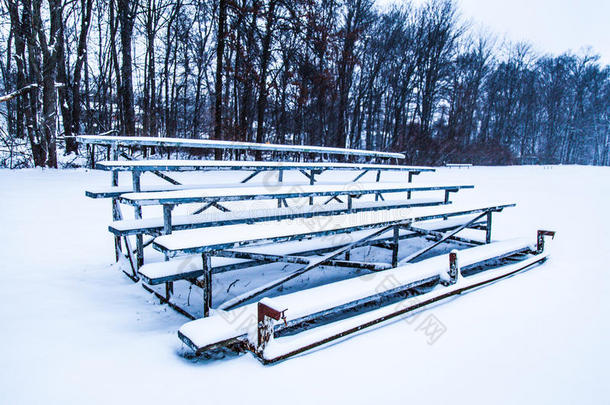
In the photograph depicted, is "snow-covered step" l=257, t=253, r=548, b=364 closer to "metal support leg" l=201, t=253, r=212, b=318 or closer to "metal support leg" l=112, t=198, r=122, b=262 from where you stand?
"metal support leg" l=201, t=253, r=212, b=318

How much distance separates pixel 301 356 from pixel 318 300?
407 mm

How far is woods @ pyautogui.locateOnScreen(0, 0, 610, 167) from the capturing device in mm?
11336

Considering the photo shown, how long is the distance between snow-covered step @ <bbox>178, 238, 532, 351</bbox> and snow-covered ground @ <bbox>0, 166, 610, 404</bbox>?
181 millimetres

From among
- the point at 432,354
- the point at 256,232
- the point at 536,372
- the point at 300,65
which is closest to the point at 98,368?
the point at 256,232

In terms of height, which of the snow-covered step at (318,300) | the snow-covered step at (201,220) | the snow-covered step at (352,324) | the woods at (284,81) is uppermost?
the woods at (284,81)

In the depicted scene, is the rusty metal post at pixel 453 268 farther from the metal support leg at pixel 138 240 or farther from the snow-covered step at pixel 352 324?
the metal support leg at pixel 138 240

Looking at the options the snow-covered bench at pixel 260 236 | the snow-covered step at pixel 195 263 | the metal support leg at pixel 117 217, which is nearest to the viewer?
the snow-covered bench at pixel 260 236

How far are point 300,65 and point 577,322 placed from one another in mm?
11248

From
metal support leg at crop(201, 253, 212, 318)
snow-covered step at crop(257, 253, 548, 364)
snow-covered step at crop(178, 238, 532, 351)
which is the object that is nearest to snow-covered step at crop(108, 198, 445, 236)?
metal support leg at crop(201, 253, 212, 318)

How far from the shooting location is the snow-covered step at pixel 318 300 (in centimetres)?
191

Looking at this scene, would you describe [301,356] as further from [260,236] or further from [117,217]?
[117,217]

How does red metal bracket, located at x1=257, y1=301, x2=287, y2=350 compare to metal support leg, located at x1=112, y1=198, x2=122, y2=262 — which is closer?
red metal bracket, located at x1=257, y1=301, x2=287, y2=350

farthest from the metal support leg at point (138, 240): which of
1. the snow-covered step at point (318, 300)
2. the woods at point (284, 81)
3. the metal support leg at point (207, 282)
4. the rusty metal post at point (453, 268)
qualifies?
the woods at point (284, 81)

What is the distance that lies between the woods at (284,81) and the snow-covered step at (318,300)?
8237 mm
